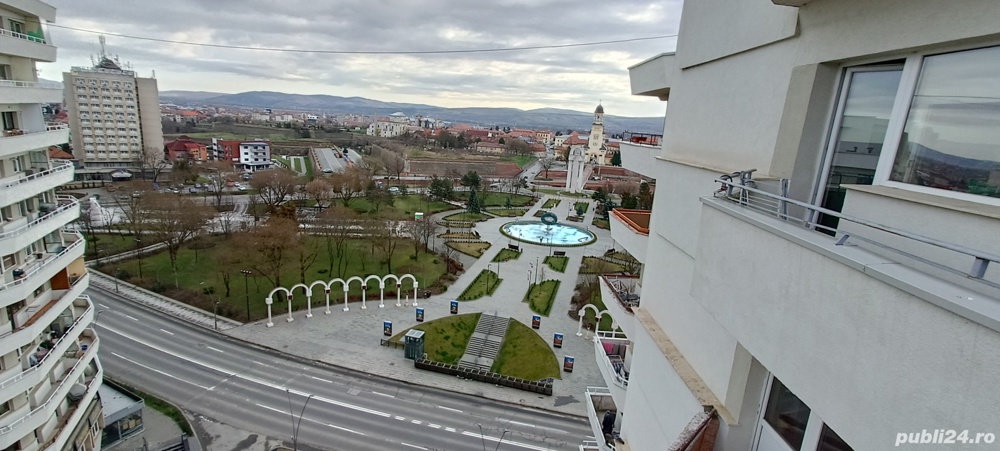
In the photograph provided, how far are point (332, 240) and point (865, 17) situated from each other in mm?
41693

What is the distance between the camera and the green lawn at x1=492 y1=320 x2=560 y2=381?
78.5 ft

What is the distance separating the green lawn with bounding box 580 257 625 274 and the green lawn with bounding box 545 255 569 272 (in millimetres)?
1557

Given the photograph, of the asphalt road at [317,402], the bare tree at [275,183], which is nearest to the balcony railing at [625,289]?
the asphalt road at [317,402]

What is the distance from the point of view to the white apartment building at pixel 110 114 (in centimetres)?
6125

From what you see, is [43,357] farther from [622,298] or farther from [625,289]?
[625,289]

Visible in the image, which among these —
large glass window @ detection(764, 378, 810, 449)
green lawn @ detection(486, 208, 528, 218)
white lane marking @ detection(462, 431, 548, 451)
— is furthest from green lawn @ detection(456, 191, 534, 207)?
large glass window @ detection(764, 378, 810, 449)

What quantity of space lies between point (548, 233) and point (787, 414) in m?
45.5

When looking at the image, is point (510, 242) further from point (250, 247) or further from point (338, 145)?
point (338, 145)

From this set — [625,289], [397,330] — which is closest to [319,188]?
[397,330]

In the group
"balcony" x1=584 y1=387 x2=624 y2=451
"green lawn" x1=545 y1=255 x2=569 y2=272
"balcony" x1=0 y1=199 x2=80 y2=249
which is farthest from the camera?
"green lawn" x1=545 y1=255 x2=569 y2=272

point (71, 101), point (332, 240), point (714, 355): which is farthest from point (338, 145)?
point (714, 355)

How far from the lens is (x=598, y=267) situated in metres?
36.6

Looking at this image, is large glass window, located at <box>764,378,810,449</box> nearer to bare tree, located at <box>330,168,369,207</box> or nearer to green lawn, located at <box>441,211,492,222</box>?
green lawn, located at <box>441,211,492,222</box>

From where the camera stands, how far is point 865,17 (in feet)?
11.4
